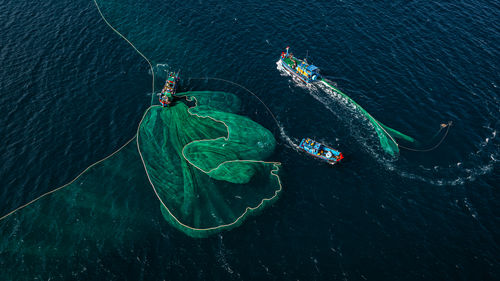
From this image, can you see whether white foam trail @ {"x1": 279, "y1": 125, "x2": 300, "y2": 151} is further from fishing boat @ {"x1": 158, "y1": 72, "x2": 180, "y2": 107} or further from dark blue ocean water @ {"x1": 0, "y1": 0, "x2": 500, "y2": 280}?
fishing boat @ {"x1": 158, "y1": 72, "x2": 180, "y2": 107}

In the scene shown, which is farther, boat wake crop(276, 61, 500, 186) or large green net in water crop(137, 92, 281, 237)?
boat wake crop(276, 61, 500, 186)

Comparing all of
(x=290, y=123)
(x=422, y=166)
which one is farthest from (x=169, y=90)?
(x=422, y=166)

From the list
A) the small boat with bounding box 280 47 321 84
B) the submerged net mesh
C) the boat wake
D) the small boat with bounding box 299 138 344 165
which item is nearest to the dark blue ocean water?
the boat wake

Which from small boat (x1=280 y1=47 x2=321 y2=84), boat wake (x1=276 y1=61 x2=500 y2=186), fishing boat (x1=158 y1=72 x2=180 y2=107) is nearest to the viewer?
boat wake (x1=276 y1=61 x2=500 y2=186)

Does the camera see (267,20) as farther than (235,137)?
Yes

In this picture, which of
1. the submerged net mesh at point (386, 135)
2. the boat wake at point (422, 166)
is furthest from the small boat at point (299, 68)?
the submerged net mesh at point (386, 135)

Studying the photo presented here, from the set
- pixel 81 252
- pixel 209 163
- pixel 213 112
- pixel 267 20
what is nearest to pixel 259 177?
pixel 209 163

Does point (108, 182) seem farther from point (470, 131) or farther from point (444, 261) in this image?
point (470, 131)
